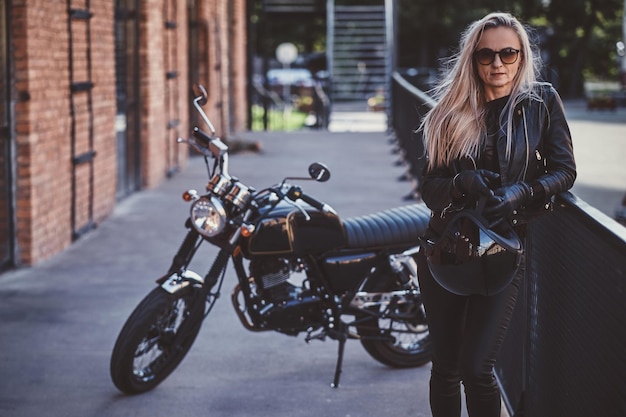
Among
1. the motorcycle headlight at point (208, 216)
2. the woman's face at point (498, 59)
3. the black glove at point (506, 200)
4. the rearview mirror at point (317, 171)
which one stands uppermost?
the woman's face at point (498, 59)

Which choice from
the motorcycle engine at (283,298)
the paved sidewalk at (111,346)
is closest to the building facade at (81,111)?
the paved sidewalk at (111,346)

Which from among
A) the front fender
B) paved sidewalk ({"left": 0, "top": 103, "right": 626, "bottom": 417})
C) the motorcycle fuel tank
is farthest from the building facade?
the motorcycle fuel tank

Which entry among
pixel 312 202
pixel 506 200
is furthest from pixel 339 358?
pixel 506 200

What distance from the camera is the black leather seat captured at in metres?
5.51

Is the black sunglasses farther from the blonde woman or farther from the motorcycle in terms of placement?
the motorcycle

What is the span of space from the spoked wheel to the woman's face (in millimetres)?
2047

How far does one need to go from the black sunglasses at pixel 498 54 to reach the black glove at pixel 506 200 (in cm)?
44

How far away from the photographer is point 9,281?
807 centimetres

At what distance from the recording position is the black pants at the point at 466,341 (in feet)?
12.5

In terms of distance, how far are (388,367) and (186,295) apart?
1255mm

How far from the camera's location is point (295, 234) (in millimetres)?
5352

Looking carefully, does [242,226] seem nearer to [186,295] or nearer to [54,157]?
[186,295]

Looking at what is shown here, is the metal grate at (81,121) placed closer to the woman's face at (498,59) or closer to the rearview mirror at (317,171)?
the rearview mirror at (317,171)

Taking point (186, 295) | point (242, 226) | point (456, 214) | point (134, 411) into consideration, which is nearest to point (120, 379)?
point (134, 411)
